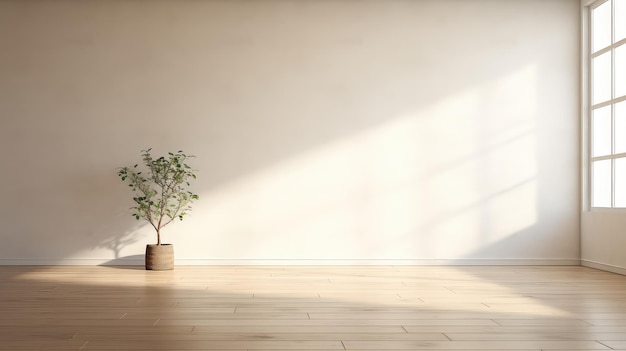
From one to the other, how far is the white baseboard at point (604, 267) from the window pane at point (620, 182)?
534mm

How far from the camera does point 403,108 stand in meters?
6.26

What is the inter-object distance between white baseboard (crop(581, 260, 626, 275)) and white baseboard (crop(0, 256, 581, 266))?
0.43 ft

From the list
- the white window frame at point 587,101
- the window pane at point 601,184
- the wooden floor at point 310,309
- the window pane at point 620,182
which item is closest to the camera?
the wooden floor at point 310,309

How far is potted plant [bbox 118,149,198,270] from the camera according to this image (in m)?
5.75

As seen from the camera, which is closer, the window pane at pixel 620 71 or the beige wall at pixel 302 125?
the window pane at pixel 620 71

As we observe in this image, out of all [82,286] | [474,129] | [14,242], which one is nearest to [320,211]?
[474,129]

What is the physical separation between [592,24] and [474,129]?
4.74ft

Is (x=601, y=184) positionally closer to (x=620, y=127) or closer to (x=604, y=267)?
(x=620, y=127)

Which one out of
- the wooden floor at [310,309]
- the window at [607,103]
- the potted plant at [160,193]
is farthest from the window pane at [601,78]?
the potted plant at [160,193]

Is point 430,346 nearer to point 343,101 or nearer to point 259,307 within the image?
point 259,307

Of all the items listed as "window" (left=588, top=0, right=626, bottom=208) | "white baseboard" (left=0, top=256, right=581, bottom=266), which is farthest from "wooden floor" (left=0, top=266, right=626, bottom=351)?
"window" (left=588, top=0, right=626, bottom=208)

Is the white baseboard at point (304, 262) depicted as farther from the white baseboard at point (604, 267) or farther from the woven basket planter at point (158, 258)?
the woven basket planter at point (158, 258)

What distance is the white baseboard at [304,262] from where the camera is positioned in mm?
6094

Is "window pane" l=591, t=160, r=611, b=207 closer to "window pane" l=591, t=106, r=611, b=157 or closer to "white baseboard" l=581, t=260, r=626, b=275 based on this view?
"window pane" l=591, t=106, r=611, b=157
